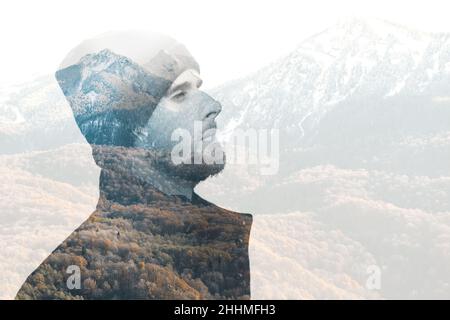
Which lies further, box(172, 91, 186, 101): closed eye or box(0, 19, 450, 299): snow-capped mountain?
box(0, 19, 450, 299): snow-capped mountain

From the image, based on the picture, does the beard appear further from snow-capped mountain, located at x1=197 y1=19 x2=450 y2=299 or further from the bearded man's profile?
snow-capped mountain, located at x1=197 y1=19 x2=450 y2=299

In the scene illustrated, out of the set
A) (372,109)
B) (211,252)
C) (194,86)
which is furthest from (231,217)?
(372,109)

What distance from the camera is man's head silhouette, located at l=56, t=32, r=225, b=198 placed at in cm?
369

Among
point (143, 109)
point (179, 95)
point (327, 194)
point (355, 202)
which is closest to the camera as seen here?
point (143, 109)

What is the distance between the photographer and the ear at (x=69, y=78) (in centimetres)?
380

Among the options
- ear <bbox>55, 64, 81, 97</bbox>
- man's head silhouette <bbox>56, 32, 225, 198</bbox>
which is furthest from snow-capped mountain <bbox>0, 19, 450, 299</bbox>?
man's head silhouette <bbox>56, 32, 225, 198</bbox>

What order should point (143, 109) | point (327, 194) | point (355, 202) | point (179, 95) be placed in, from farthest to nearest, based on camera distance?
point (327, 194) < point (355, 202) < point (179, 95) < point (143, 109)

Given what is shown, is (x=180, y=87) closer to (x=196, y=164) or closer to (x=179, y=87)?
(x=179, y=87)

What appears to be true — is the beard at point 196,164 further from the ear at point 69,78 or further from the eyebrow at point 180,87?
the ear at point 69,78

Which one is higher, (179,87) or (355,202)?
(179,87)

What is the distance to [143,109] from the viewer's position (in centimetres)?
372

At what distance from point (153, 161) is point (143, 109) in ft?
1.13

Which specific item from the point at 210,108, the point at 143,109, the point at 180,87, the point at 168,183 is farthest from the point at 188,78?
the point at 168,183
